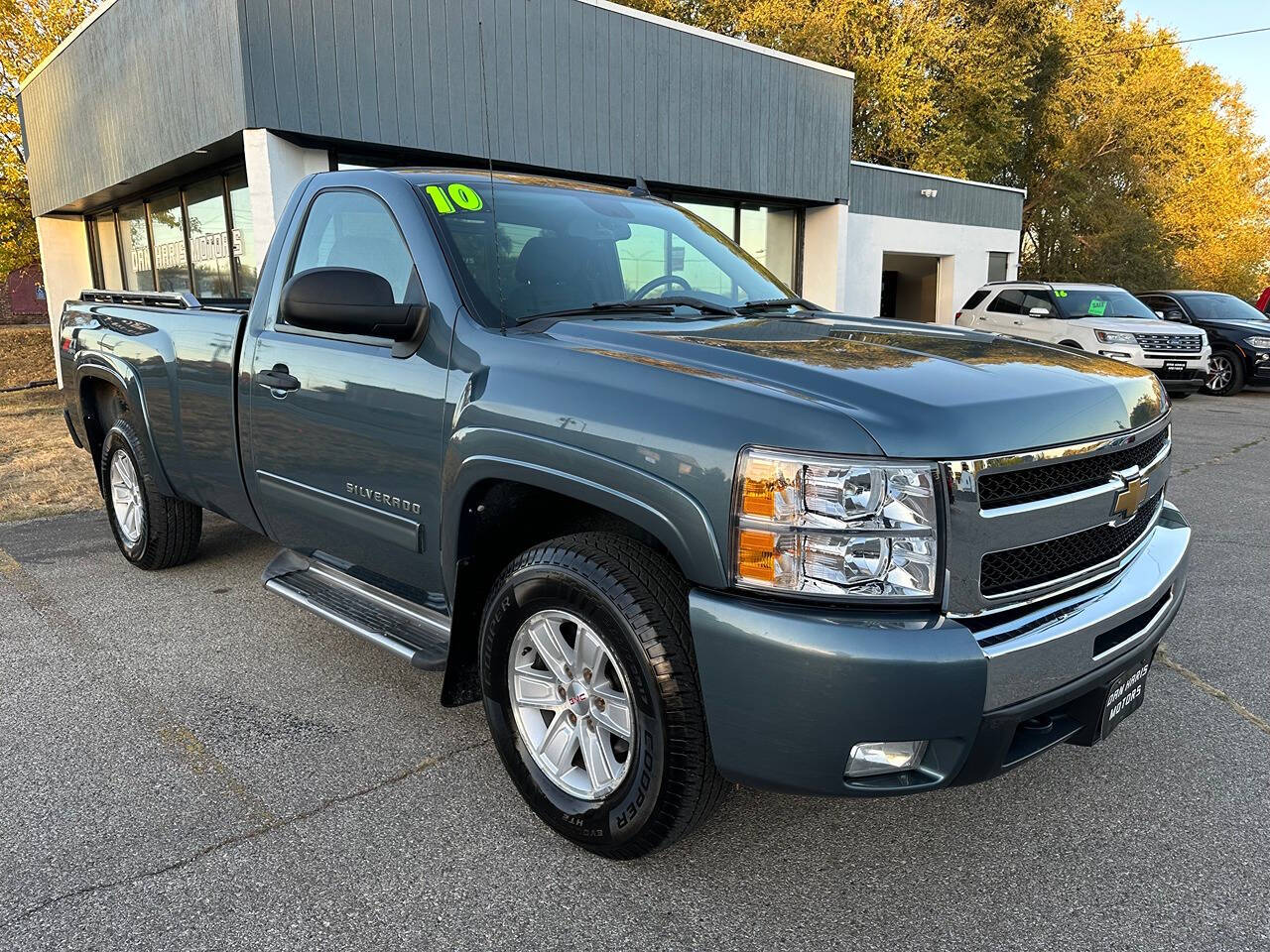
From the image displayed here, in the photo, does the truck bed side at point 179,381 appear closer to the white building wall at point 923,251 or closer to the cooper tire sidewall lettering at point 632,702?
the cooper tire sidewall lettering at point 632,702

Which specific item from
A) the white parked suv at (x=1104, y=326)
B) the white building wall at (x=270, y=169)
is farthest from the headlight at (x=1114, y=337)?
the white building wall at (x=270, y=169)

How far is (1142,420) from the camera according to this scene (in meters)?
2.59

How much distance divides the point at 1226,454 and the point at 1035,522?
8.96 metres

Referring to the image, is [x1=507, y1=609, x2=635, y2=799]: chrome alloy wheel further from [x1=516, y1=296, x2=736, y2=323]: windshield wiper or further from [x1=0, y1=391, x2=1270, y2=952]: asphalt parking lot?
[x1=516, y1=296, x2=736, y2=323]: windshield wiper

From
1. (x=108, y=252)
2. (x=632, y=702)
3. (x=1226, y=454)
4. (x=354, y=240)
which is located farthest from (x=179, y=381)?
(x=108, y=252)

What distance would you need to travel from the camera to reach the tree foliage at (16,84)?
18.8 m

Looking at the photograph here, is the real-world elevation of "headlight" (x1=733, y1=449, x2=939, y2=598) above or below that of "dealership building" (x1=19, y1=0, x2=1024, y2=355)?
below

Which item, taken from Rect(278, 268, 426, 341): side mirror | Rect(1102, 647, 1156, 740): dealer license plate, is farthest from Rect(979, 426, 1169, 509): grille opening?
Rect(278, 268, 426, 341): side mirror

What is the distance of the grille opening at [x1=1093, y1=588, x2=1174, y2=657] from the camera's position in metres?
2.30

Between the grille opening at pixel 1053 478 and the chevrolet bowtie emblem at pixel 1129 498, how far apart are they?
49mm

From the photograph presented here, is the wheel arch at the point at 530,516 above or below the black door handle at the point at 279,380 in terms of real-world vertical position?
below

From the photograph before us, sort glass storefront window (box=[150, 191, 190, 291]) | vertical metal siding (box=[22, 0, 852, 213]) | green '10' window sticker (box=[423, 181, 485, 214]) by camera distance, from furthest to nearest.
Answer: glass storefront window (box=[150, 191, 190, 291]) < vertical metal siding (box=[22, 0, 852, 213]) < green '10' window sticker (box=[423, 181, 485, 214])

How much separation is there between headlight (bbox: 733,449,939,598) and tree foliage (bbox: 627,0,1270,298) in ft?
87.7

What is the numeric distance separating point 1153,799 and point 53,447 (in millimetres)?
10497
